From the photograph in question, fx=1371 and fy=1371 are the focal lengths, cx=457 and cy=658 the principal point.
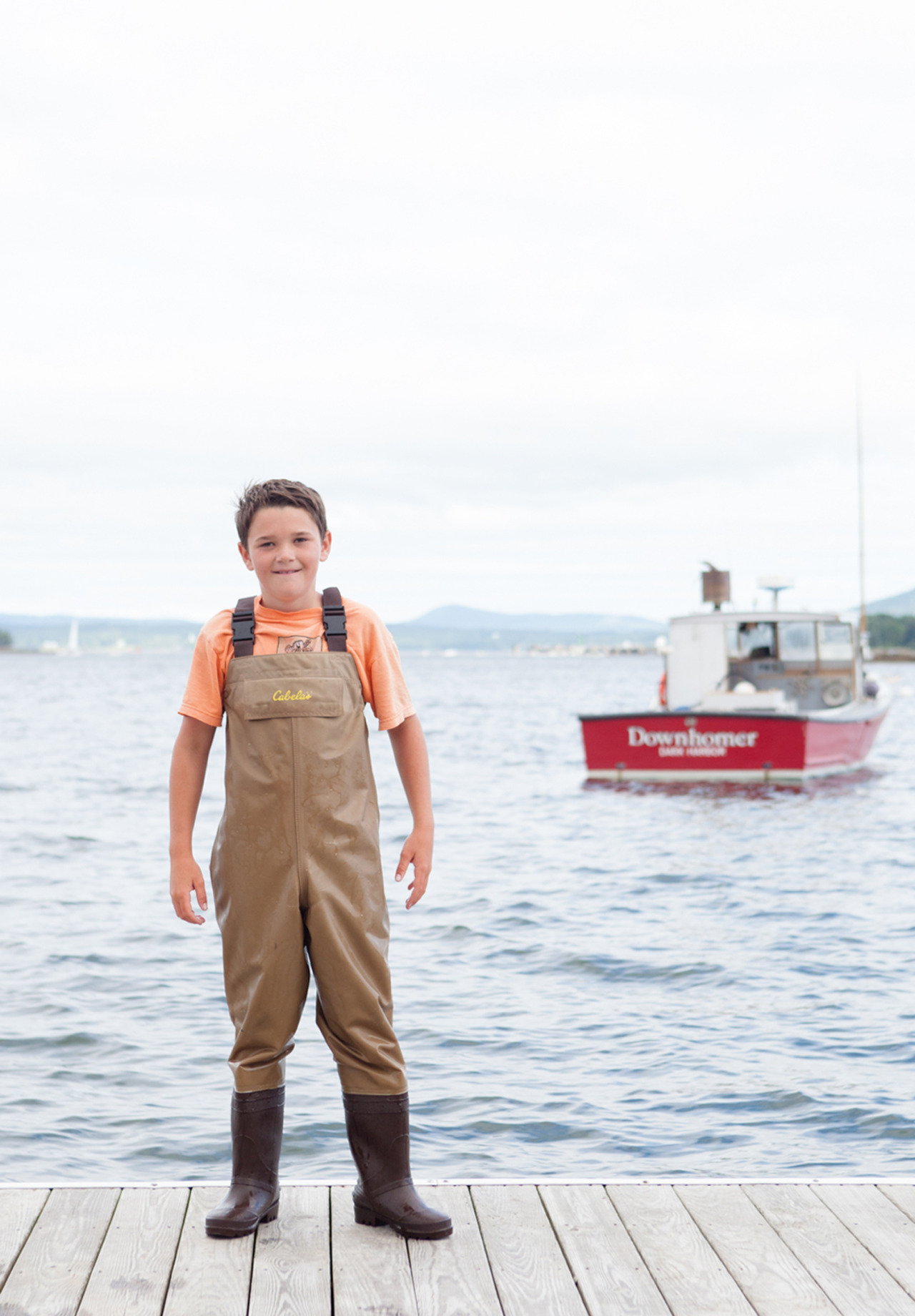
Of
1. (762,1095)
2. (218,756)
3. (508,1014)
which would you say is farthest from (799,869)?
(218,756)

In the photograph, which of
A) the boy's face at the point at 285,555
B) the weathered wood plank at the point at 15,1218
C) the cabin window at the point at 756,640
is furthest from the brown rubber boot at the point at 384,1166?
the cabin window at the point at 756,640

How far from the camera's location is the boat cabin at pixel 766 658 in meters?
20.2

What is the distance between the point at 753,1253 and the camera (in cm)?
325

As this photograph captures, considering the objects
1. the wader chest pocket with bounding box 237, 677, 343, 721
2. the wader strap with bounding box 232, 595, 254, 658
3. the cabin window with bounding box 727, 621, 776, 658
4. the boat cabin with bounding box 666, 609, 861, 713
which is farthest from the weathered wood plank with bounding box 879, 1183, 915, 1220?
the cabin window with bounding box 727, 621, 776, 658

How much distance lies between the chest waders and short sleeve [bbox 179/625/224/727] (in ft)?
0.11

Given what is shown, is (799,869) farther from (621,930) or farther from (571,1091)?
(571,1091)

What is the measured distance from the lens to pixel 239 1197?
3.38 metres

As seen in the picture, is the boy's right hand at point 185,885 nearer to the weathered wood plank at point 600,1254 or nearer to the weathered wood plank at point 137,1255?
the weathered wood plank at point 137,1255

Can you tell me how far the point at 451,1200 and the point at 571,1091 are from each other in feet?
9.21

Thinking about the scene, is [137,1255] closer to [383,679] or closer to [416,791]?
[416,791]

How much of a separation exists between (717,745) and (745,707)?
107cm

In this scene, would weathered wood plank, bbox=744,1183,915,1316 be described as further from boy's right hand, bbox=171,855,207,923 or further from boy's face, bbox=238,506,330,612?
boy's face, bbox=238,506,330,612

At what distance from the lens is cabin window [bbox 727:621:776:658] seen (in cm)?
2069

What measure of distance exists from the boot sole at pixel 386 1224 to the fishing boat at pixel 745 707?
15606mm
